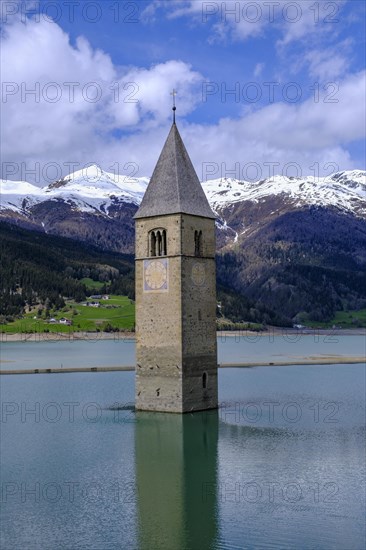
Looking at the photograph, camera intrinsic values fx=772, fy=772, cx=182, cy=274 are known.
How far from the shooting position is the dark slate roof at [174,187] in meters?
50.8

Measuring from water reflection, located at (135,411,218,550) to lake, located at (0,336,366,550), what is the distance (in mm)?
71

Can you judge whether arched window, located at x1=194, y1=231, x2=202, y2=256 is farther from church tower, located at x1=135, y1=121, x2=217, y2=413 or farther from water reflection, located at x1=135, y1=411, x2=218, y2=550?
water reflection, located at x1=135, y1=411, x2=218, y2=550

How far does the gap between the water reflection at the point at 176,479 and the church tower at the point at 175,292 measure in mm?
1940

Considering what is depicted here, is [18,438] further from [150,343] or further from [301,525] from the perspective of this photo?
[301,525]

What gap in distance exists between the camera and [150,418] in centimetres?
4922

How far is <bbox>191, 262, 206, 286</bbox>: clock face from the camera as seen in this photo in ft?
167

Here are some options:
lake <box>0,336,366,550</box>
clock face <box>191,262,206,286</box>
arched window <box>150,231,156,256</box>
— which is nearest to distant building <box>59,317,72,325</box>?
lake <box>0,336,366,550</box>

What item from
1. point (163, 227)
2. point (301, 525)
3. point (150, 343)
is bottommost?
point (301, 525)

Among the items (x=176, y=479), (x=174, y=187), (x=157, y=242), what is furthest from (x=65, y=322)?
(x=176, y=479)

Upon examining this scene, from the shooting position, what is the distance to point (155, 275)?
51.3 m

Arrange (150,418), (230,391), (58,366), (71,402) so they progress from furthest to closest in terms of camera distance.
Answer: (58,366) → (230,391) → (71,402) → (150,418)

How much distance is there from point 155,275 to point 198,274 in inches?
113

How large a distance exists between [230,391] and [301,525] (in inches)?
1559

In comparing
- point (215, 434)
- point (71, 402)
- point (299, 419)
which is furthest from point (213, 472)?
point (71, 402)
